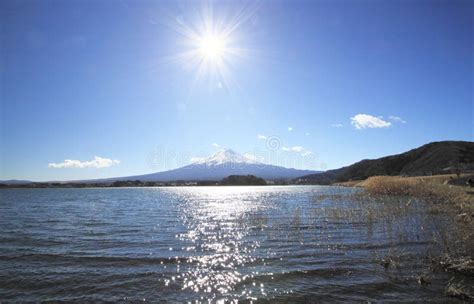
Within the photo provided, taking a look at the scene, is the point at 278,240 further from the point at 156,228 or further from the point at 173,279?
the point at 156,228

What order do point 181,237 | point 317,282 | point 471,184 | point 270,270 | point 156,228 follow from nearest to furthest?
point 317,282, point 270,270, point 181,237, point 156,228, point 471,184

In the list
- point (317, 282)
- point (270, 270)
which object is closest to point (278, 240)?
point (270, 270)

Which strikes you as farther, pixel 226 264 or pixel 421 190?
pixel 421 190

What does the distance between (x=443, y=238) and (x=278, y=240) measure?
847 centimetres

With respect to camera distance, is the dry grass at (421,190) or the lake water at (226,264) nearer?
the lake water at (226,264)

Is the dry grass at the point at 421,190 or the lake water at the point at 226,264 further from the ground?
the dry grass at the point at 421,190

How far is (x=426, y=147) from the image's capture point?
7815 inches

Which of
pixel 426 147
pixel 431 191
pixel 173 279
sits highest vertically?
pixel 426 147

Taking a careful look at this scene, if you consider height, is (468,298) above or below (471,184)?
below

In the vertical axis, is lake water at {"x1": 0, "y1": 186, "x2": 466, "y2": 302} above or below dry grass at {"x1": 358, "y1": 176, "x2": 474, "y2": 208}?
below

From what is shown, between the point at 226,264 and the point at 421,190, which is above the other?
the point at 421,190

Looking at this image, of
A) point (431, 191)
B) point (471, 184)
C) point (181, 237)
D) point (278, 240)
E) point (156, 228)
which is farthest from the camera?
point (471, 184)

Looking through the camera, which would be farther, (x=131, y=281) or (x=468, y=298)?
(x=131, y=281)

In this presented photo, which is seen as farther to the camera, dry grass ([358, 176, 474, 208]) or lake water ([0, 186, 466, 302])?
dry grass ([358, 176, 474, 208])
